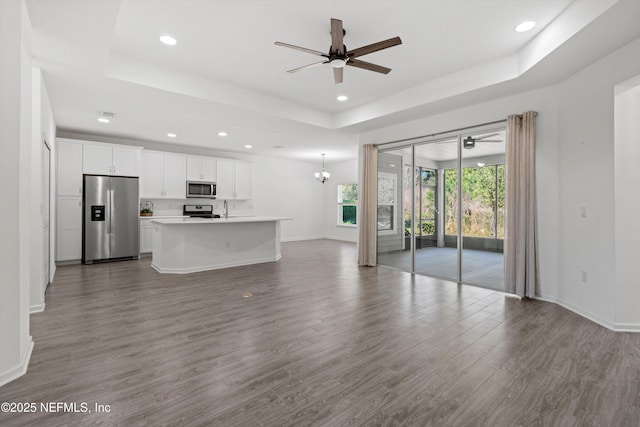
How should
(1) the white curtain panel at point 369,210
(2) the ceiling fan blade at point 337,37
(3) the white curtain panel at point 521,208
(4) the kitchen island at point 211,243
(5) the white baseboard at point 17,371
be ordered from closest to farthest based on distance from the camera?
(5) the white baseboard at point 17,371
(2) the ceiling fan blade at point 337,37
(3) the white curtain panel at point 521,208
(4) the kitchen island at point 211,243
(1) the white curtain panel at point 369,210

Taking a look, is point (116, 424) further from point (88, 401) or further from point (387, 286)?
point (387, 286)

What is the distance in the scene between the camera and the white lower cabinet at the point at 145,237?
286 inches

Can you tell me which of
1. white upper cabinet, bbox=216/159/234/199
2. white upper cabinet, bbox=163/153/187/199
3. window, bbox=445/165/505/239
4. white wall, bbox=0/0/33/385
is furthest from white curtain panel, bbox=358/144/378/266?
white wall, bbox=0/0/33/385

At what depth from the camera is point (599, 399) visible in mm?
2023

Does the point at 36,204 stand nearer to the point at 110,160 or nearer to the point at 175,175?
the point at 110,160

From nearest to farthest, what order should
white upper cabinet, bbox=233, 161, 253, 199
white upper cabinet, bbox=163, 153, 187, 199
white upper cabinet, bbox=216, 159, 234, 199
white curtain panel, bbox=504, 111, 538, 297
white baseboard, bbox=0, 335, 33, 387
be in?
white baseboard, bbox=0, 335, 33, 387, white curtain panel, bbox=504, 111, 538, 297, white upper cabinet, bbox=163, 153, 187, 199, white upper cabinet, bbox=216, 159, 234, 199, white upper cabinet, bbox=233, 161, 253, 199

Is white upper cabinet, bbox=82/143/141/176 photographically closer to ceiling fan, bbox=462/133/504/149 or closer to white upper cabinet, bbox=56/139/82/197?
white upper cabinet, bbox=56/139/82/197

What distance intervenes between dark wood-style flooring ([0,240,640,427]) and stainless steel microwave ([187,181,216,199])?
4001mm

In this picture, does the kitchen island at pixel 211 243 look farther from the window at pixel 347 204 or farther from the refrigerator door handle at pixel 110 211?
the window at pixel 347 204

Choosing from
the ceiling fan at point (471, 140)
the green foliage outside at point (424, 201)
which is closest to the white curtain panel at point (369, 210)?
the green foliage outside at point (424, 201)

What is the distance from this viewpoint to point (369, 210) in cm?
639

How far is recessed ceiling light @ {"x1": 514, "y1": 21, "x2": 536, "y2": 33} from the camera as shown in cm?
310

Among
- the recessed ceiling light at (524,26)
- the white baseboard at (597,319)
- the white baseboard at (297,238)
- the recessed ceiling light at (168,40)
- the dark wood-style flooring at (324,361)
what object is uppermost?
the recessed ceiling light at (168,40)

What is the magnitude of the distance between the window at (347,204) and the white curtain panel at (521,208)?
6171 millimetres
